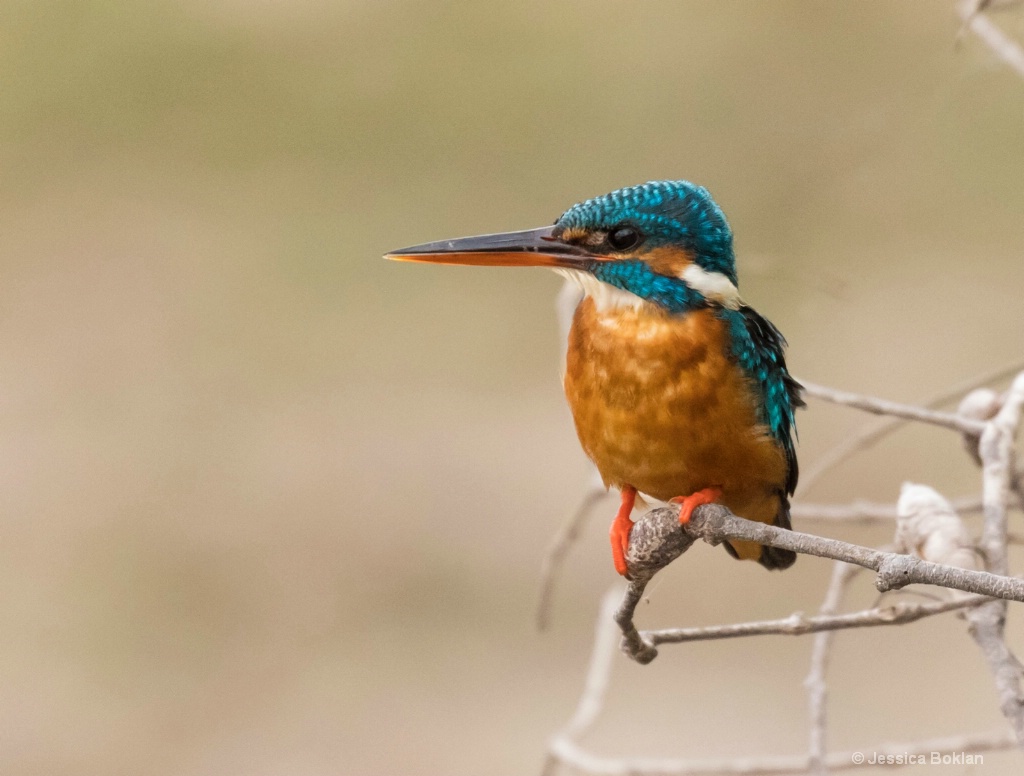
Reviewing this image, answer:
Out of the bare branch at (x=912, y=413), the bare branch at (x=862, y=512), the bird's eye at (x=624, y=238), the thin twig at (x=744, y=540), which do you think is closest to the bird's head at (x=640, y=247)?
the bird's eye at (x=624, y=238)

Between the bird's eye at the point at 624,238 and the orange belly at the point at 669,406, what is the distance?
91 mm

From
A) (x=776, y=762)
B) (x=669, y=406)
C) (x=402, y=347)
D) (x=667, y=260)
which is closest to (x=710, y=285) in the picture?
(x=667, y=260)

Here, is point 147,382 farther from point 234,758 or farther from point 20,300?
point 234,758

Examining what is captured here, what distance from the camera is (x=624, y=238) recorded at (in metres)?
1.78

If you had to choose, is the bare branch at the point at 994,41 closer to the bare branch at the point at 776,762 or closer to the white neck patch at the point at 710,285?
the white neck patch at the point at 710,285

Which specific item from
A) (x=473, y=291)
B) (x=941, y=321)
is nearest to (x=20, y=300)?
(x=473, y=291)

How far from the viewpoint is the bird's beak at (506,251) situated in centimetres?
171

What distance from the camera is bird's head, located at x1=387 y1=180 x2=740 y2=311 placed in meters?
1.75

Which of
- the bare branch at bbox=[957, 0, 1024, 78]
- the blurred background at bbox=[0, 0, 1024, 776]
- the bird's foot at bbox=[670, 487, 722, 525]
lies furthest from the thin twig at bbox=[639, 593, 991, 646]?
the blurred background at bbox=[0, 0, 1024, 776]

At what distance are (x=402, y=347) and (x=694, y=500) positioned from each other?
13.8ft

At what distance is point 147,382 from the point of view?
18.3 feet

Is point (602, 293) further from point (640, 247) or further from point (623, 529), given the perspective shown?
point (623, 529)

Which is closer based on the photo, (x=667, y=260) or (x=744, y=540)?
(x=744, y=540)

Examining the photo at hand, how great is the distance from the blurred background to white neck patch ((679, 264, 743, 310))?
211cm
